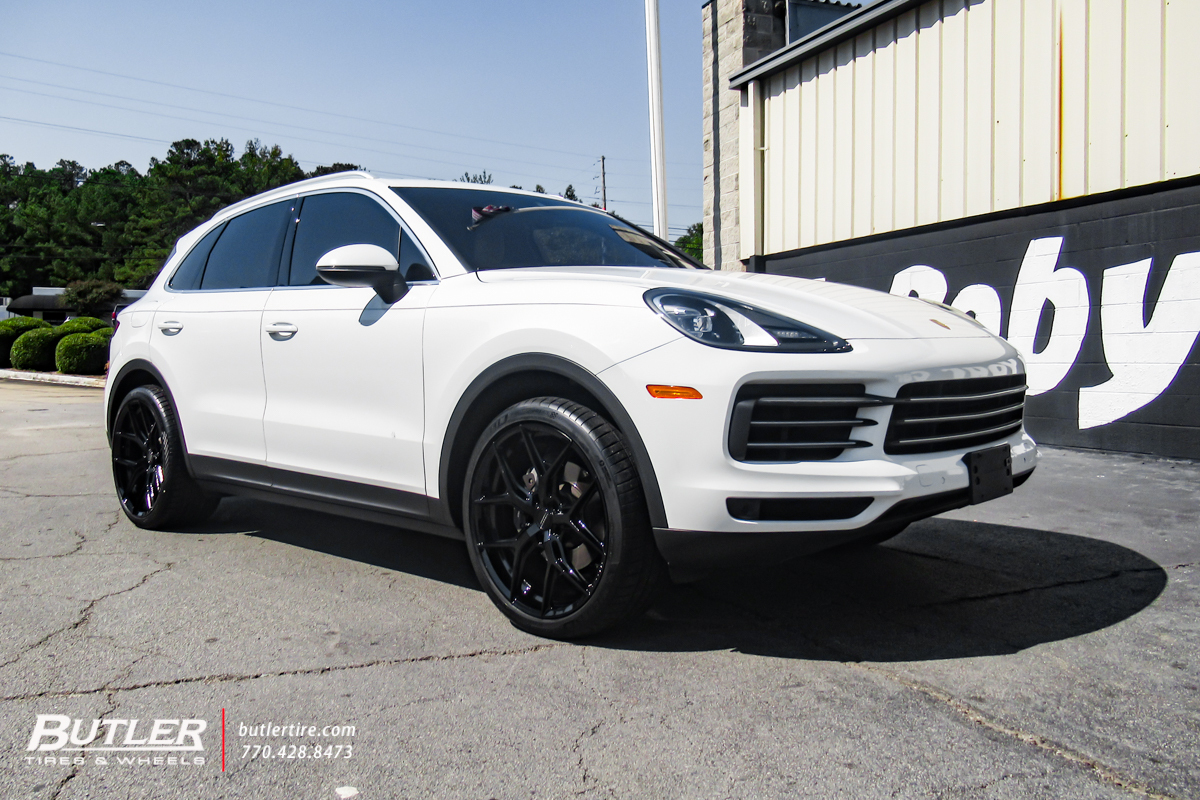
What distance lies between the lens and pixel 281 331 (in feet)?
13.2

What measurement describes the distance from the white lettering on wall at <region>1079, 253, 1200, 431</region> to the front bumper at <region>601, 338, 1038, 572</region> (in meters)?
5.46

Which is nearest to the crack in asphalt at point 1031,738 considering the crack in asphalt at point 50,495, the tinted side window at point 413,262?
the tinted side window at point 413,262

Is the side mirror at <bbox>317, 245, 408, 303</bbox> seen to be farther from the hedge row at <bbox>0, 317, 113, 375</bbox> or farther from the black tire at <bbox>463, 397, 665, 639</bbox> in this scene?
the hedge row at <bbox>0, 317, 113, 375</bbox>

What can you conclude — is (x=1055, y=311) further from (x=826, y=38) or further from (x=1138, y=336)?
(x=826, y=38)

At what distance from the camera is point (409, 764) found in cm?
223

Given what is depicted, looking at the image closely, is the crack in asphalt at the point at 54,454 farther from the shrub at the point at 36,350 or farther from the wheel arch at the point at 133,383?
the shrub at the point at 36,350

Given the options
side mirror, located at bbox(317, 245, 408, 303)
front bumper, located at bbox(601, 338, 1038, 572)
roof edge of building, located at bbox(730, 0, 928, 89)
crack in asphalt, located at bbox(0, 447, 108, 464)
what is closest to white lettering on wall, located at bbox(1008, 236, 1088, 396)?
roof edge of building, located at bbox(730, 0, 928, 89)

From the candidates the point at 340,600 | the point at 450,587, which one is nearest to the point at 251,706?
the point at 340,600

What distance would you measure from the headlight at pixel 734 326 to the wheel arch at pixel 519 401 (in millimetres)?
321

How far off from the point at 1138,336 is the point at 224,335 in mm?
6822

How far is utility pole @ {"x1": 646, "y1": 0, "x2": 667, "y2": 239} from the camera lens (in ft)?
43.0

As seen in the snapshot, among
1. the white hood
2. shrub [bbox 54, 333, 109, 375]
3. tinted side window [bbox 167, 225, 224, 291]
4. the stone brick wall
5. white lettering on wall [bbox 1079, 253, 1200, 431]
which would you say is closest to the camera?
the white hood

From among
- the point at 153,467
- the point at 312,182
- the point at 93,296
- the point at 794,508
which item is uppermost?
the point at 93,296

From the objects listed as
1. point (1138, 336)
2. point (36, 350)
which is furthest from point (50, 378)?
point (1138, 336)
